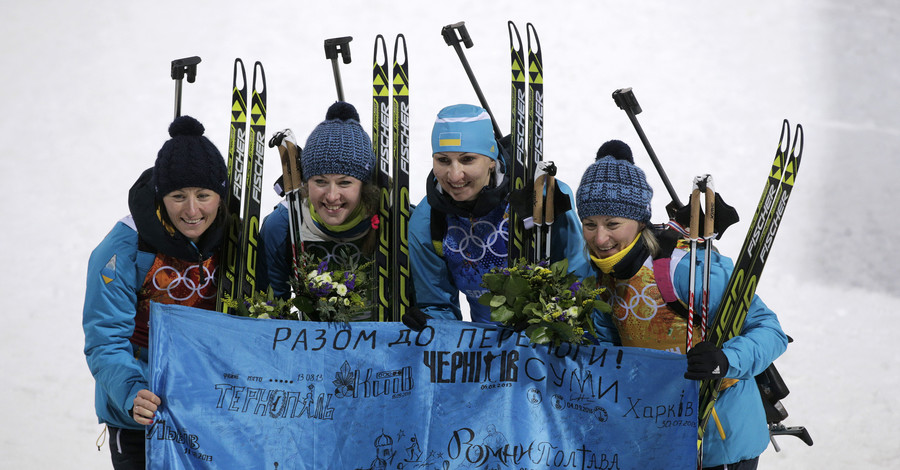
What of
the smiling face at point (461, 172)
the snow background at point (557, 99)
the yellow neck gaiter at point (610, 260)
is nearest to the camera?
the yellow neck gaiter at point (610, 260)

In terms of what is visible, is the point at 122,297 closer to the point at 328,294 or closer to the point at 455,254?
the point at 328,294

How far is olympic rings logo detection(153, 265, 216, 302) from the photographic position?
2.97 meters

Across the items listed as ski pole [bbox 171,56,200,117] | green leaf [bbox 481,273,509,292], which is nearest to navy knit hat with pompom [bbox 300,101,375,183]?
green leaf [bbox 481,273,509,292]

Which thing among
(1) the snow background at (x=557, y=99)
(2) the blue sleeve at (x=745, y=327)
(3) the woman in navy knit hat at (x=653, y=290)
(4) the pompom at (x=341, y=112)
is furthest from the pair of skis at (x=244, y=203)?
(1) the snow background at (x=557, y=99)

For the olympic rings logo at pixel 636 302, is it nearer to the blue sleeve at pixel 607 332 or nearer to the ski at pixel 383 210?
the blue sleeve at pixel 607 332

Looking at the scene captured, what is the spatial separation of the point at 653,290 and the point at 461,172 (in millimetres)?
775

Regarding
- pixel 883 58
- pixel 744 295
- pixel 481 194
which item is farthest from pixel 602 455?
pixel 883 58

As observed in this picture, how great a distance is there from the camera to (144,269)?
293 centimetres

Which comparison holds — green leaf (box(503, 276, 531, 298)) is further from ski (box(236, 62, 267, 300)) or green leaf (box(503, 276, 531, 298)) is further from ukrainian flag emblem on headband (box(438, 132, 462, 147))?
ski (box(236, 62, 267, 300))

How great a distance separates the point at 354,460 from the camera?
286 centimetres

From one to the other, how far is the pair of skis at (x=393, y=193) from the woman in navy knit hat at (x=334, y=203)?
5 cm

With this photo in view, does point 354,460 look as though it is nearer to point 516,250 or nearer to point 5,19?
point 516,250

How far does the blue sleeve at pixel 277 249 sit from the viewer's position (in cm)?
341

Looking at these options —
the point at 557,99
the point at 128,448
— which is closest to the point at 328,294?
the point at 128,448
